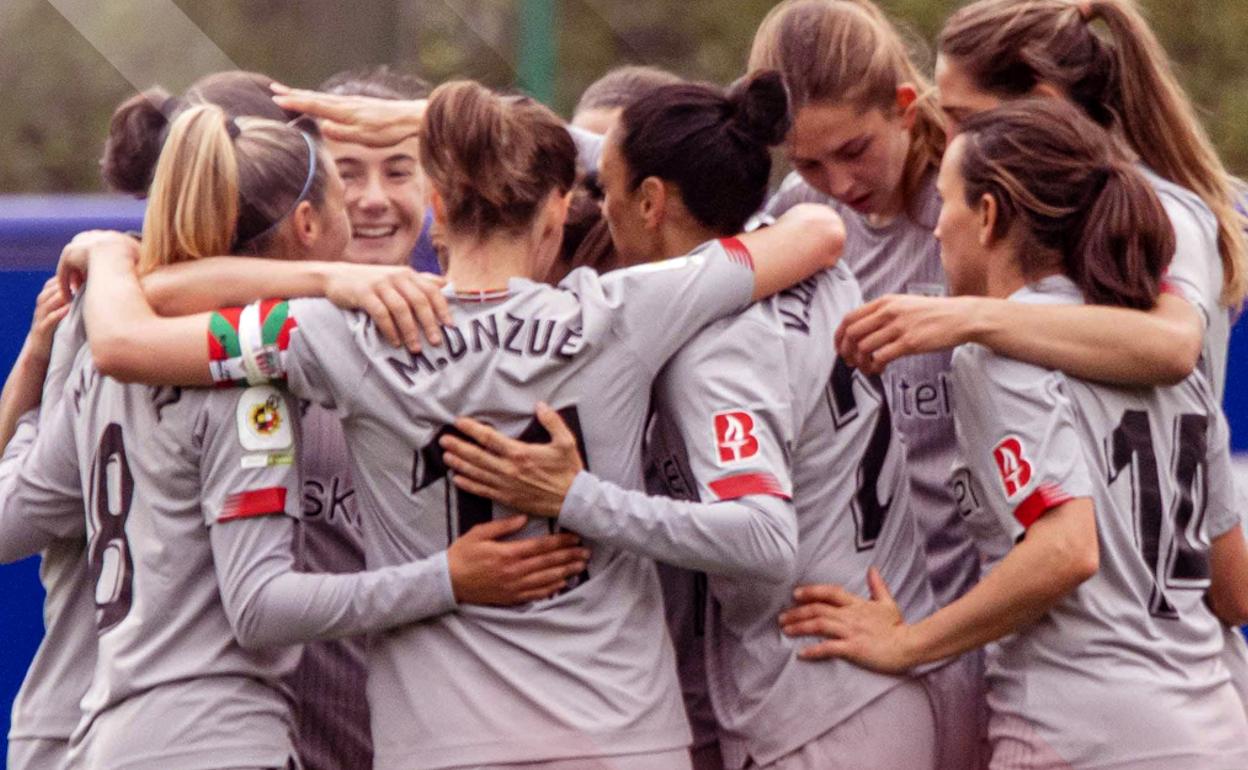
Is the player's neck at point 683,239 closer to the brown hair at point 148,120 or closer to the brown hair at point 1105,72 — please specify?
the brown hair at point 1105,72

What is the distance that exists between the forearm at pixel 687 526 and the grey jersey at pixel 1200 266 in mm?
820

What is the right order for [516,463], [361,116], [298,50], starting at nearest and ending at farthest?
1. [516,463]
2. [361,116]
3. [298,50]

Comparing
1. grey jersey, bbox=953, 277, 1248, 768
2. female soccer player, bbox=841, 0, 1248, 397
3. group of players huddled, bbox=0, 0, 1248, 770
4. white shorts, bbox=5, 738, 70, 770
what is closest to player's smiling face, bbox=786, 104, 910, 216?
female soccer player, bbox=841, 0, 1248, 397

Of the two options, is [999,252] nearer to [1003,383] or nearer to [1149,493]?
[1003,383]

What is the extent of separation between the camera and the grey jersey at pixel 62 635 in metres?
3.15

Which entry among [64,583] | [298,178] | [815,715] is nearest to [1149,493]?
[815,715]

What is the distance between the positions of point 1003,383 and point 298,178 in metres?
1.16

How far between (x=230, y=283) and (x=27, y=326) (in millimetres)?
1171

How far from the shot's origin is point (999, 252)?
9.93 feet

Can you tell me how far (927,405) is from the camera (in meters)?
3.33

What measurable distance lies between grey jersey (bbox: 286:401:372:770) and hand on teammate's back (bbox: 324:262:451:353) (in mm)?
368

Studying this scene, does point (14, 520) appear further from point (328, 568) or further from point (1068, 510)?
point (1068, 510)

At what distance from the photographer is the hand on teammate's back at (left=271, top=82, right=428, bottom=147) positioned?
346 cm

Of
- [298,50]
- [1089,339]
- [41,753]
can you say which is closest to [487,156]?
[1089,339]
